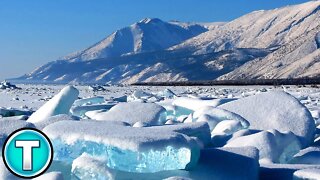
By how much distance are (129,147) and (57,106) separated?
3.38 metres

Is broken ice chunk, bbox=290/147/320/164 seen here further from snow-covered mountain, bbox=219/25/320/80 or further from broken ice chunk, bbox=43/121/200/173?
snow-covered mountain, bbox=219/25/320/80

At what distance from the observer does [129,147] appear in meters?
3.48

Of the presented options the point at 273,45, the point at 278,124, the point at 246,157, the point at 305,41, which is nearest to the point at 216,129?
the point at 278,124

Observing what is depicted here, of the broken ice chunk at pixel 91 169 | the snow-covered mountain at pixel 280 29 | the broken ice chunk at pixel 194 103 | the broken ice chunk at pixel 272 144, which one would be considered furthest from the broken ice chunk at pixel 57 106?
the snow-covered mountain at pixel 280 29

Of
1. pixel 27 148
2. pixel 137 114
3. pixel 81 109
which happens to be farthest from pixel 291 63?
pixel 27 148

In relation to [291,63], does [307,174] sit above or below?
below

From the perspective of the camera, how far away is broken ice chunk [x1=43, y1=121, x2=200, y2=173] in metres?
3.51

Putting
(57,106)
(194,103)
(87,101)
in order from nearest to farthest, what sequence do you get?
(57,106) < (194,103) < (87,101)

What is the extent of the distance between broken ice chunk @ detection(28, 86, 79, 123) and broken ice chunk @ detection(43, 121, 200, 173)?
2.55 metres

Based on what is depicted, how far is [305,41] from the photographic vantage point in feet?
320

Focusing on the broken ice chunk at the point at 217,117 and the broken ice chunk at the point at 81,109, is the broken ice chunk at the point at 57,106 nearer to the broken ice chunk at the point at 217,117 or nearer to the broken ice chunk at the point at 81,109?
the broken ice chunk at the point at 217,117

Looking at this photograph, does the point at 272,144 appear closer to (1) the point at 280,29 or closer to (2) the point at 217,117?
(2) the point at 217,117

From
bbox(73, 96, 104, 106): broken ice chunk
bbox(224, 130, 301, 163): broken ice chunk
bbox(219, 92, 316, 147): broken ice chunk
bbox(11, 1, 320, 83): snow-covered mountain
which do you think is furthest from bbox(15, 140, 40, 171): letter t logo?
bbox(11, 1, 320, 83): snow-covered mountain

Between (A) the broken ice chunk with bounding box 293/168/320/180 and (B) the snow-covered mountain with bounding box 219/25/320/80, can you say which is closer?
(A) the broken ice chunk with bounding box 293/168/320/180
